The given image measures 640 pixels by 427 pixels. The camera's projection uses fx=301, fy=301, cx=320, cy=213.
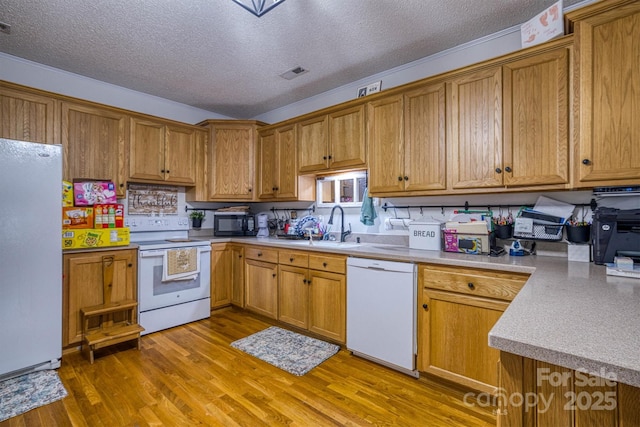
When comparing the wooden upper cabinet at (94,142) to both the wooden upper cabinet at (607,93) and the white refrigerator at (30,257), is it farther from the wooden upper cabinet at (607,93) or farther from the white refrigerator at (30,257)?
the wooden upper cabinet at (607,93)

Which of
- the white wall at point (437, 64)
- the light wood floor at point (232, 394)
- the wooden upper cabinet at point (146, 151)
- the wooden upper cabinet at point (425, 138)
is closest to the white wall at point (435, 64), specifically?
the white wall at point (437, 64)

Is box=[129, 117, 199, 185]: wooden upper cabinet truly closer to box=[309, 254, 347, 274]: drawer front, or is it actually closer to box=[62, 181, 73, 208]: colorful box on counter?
box=[62, 181, 73, 208]: colorful box on counter

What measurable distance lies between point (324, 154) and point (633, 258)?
7.90ft

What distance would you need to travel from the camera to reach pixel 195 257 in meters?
3.23

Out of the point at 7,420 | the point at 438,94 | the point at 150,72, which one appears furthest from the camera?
the point at 150,72

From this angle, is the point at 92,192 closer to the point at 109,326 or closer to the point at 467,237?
the point at 109,326

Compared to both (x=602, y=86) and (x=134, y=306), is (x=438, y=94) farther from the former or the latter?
(x=134, y=306)

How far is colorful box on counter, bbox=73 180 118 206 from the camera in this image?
9.02 feet

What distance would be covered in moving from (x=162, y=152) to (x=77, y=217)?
113cm

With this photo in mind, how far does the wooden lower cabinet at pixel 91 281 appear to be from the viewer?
251 centimetres

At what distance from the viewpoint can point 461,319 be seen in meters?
1.95

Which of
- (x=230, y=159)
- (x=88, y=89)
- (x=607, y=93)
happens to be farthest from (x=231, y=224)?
(x=607, y=93)

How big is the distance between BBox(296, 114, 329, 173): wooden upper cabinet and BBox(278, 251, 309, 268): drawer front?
0.94 meters

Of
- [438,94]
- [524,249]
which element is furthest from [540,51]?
[524,249]
